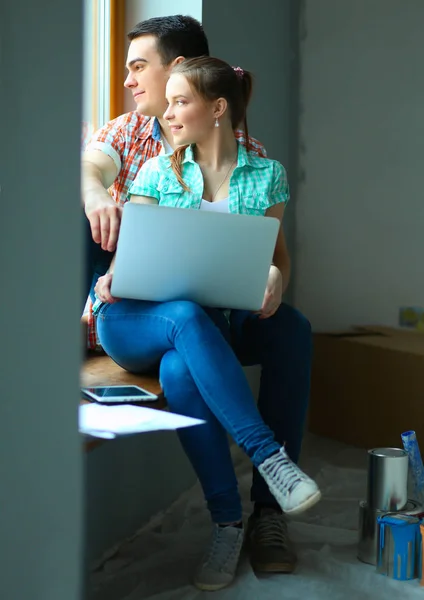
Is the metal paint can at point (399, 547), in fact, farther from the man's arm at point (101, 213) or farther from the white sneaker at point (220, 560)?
the man's arm at point (101, 213)

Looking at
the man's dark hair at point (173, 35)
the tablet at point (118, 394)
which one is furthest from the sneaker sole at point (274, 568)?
the man's dark hair at point (173, 35)

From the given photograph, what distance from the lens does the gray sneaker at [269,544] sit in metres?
1.50

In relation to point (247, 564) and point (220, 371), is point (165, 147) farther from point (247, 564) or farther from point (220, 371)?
point (247, 564)

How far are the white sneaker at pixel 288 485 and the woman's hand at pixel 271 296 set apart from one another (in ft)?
1.02

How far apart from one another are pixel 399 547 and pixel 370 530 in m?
0.07

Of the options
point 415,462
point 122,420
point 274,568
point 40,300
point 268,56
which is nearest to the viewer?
point 40,300

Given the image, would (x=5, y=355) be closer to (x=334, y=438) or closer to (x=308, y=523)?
(x=308, y=523)

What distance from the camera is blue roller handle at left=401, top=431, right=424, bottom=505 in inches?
63.9

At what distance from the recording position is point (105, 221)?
55.9 inches

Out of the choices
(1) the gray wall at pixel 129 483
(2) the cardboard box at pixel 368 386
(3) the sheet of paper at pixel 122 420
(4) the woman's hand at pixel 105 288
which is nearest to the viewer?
(3) the sheet of paper at pixel 122 420

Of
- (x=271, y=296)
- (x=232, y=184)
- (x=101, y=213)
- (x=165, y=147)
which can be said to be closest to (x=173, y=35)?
(x=165, y=147)

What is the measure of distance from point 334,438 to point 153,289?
1.32 m

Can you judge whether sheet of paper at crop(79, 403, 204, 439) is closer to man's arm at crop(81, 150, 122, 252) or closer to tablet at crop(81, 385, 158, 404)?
tablet at crop(81, 385, 158, 404)

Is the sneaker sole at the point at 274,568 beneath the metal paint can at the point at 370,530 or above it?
beneath
